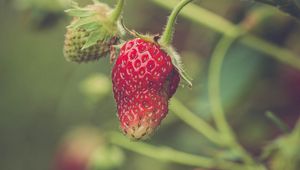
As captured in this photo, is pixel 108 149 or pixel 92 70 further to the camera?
pixel 92 70

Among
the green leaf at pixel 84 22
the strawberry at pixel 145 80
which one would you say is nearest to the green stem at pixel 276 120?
the strawberry at pixel 145 80

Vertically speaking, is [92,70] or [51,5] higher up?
[51,5]

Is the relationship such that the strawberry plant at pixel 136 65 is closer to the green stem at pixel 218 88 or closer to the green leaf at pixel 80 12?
the green leaf at pixel 80 12

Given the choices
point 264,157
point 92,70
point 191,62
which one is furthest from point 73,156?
point 264,157

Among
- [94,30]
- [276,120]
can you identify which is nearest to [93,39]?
[94,30]

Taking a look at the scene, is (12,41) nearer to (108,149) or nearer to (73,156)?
(73,156)

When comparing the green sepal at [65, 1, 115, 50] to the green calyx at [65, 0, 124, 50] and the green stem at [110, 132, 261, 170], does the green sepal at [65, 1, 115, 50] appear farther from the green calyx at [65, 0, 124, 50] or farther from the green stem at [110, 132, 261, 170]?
the green stem at [110, 132, 261, 170]
